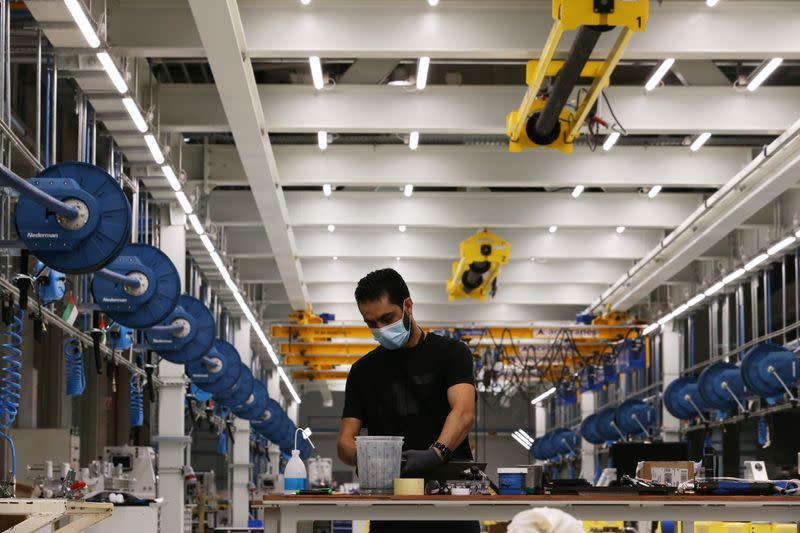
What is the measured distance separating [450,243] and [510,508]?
1358 cm

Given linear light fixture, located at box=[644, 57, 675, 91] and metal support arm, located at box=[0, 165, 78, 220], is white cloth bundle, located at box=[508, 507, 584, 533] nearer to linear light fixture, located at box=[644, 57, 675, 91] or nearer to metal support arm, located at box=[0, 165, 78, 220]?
metal support arm, located at box=[0, 165, 78, 220]

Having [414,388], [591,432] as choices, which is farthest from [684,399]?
[414,388]

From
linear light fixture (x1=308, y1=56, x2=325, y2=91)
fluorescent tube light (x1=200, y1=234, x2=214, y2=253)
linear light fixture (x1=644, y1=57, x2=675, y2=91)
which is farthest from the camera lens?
fluorescent tube light (x1=200, y1=234, x2=214, y2=253)

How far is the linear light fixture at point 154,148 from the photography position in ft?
37.4

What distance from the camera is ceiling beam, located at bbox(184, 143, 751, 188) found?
14.3m

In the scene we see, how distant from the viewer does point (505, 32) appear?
10164 millimetres

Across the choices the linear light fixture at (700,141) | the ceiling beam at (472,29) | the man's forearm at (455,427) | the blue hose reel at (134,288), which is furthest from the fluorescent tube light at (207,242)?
the man's forearm at (455,427)

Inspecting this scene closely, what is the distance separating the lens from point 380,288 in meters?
4.99

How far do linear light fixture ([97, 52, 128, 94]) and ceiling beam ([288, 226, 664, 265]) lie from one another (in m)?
7.85

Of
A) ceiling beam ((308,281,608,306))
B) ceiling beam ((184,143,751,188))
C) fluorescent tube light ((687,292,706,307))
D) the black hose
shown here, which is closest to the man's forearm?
the black hose

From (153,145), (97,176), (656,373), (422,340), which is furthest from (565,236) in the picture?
(422,340)

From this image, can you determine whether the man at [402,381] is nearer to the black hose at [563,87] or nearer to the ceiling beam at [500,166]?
the black hose at [563,87]

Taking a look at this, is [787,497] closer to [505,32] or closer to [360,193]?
[505,32]

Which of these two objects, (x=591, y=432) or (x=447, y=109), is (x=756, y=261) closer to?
(x=447, y=109)
